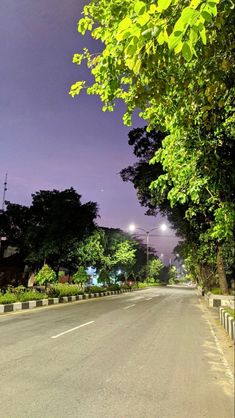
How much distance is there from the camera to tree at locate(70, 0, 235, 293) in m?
3.18

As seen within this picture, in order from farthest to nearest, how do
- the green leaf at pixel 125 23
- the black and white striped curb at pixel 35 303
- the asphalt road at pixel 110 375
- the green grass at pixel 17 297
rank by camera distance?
the green grass at pixel 17 297
the black and white striped curb at pixel 35 303
the asphalt road at pixel 110 375
the green leaf at pixel 125 23

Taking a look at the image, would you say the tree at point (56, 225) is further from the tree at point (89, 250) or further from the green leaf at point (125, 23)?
the green leaf at point (125, 23)

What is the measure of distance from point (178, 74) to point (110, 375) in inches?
199

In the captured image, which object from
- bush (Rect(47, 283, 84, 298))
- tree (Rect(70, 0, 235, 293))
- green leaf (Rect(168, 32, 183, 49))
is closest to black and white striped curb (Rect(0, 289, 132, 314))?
bush (Rect(47, 283, 84, 298))

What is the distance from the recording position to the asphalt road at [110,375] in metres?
4.74

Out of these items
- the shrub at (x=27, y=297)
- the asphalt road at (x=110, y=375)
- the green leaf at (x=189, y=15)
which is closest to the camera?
the green leaf at (x=189, y=15)

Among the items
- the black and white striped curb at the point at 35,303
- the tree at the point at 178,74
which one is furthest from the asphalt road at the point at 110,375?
the black and white striped curb at the point at 35,303

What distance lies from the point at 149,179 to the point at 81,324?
12.6m

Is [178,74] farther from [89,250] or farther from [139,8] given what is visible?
[89,250]

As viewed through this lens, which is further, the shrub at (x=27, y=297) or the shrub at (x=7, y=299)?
the shrub at (x=27, y=297)

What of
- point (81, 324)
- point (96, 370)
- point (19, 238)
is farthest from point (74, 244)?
point (96, 370)

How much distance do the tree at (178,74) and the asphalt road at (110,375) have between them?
3.31m

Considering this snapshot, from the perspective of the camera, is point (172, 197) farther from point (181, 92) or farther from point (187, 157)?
point (181, 92)

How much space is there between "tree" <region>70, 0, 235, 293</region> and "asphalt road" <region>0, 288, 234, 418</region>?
3306mm
